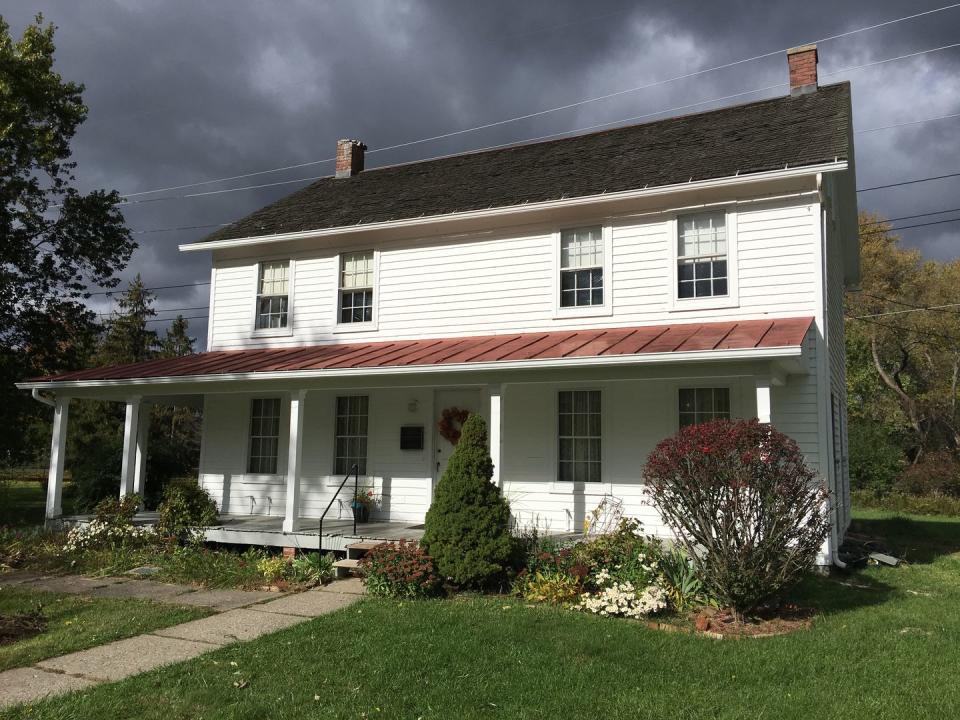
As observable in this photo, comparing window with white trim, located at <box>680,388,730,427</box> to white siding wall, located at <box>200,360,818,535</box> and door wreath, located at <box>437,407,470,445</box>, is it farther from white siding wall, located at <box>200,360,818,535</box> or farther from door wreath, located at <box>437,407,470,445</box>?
door wreath, located at <box>437,407,470,445</box>

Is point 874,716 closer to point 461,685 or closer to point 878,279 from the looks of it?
point 461,685

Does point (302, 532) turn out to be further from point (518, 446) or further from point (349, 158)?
point (349, 158)

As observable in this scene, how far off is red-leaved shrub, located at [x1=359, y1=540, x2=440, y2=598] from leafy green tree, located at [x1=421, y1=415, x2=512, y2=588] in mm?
154

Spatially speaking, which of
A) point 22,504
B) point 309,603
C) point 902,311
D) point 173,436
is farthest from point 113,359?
point 902,311

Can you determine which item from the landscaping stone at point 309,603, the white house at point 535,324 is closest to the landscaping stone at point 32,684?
the landscaping stone at point 309,603

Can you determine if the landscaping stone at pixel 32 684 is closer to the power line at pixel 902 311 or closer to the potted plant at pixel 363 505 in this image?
the potted plant at pixel 363 505

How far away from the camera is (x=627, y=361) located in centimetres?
893

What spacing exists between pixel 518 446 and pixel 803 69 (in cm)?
871

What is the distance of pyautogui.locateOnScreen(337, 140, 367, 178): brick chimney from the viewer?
17.0m

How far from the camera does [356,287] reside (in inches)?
527

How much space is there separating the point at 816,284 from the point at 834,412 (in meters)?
3.36

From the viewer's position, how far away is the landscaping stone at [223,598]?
809cm

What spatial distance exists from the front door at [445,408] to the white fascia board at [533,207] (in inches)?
117

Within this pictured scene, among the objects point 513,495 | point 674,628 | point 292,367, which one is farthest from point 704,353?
point 292,367
